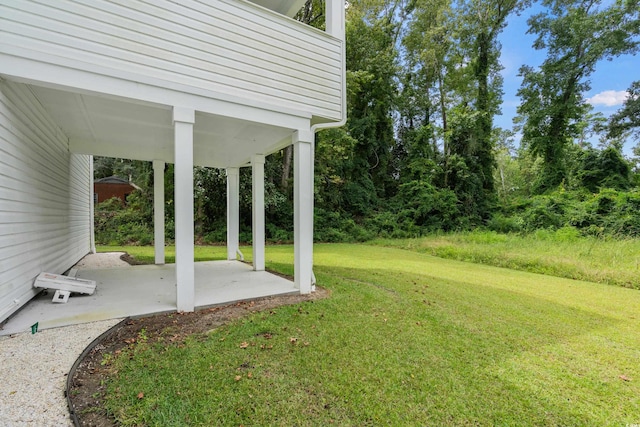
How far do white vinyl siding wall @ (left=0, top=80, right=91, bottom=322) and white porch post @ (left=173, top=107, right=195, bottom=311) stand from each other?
1.59 m

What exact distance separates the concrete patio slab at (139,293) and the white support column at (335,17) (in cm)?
415

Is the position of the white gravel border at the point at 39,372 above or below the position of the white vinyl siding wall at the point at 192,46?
below

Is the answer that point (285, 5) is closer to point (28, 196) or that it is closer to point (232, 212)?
point (232, 212)

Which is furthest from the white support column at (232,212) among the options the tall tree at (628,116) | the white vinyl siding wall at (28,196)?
the tall tree at (628,116)

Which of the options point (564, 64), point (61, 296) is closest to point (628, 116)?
point (564, 64)

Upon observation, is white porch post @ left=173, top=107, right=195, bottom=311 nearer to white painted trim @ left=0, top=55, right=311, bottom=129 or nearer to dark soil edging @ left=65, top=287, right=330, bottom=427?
white painted trim @ left=0, top=55, right=311, bottom=129

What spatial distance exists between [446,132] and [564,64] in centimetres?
809

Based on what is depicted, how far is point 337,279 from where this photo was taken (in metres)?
5.66

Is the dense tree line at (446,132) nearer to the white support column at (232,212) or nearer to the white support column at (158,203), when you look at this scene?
the white support column at (232,212)

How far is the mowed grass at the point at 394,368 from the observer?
192 centimetres

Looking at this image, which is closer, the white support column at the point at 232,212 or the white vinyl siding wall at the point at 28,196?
the white vinyl siding wall at the point at 28,196

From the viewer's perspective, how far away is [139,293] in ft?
14.3

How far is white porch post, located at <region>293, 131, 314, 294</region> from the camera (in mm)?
4461

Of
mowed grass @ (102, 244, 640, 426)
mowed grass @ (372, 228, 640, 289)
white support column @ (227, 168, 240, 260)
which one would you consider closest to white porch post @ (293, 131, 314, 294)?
mowed grass @ (102, 244, 640, 426)
